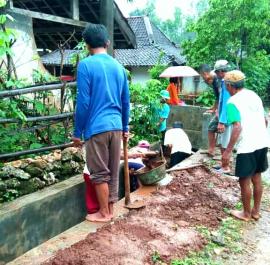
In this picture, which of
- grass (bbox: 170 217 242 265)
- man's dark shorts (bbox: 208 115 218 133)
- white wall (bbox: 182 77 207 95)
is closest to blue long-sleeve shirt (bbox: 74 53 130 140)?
grass (bbox: 170 217 242 265)

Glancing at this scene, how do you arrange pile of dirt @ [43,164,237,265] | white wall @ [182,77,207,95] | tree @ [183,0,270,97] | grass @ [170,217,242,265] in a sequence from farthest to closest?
1. white wall @ [182,77,207,95]
2. tree @ [183,0,270,97]
3. grass @ [170,217,242,265]
4. pile of dirt @ [43,164,237,265]

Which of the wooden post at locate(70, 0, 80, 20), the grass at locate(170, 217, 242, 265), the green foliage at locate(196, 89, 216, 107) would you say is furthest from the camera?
the green foliage at locate(196, 89, 216, 107)

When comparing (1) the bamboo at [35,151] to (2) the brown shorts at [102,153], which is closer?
(2) the brown shorts at [102,153]

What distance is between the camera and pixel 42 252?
3154mm

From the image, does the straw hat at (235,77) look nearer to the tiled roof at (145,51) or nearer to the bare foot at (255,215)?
the bare foot at (255,215)

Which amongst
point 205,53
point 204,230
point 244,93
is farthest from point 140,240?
point 205,53

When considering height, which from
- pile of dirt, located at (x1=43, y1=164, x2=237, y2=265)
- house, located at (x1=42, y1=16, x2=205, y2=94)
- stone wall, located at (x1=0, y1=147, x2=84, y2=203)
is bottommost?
pile of dirt, located at (x1=43, y1=164, x2=237, y2=265)

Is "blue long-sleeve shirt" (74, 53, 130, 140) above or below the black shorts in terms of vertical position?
above

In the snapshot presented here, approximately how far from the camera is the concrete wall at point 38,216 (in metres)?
3.49

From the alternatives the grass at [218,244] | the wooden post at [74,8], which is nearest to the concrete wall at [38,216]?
the grass at [218,244]

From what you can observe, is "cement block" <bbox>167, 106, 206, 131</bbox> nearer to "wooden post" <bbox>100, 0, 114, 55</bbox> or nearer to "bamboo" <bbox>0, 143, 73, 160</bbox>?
"wooden post" <bbox>100, 0, 114, 55</bbox>

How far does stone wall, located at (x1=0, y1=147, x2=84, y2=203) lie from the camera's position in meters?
4.00

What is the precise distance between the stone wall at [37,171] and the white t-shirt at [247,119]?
219 centimetres

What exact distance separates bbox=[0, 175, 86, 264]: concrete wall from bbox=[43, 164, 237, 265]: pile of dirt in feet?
2.36
